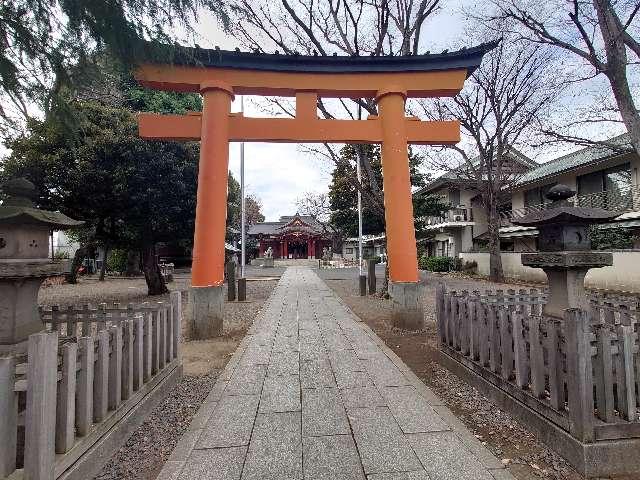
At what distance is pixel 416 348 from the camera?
6.14m

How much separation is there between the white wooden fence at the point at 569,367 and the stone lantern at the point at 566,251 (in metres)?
0.58

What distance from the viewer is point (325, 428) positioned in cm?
319

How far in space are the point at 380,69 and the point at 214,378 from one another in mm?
6695

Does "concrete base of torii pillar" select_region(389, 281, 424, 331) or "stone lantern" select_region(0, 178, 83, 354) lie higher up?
"stone lantern" select_region(0, 178, 83, 354)

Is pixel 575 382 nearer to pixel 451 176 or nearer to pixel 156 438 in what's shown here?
pixel 156 438

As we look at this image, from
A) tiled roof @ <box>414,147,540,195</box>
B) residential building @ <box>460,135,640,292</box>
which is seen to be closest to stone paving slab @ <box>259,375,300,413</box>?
residential building @ <box>460,135,640,292</box>

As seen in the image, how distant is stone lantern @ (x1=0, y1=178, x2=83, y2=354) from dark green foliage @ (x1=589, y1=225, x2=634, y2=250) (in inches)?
781

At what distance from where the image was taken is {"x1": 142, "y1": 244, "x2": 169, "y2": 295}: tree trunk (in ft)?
46.4

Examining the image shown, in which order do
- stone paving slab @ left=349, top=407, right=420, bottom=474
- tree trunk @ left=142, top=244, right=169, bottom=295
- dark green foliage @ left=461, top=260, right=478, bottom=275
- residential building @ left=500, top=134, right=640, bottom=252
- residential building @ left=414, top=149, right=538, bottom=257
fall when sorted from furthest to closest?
residential building @ left=414, top=149, right=538, bottom=257 < dark green foliage @ left=461, top=260, right=478, bottom=275 < residential building @ left=500, top=134, right=640, bottom=252 < tree trunk @ left=142, top=244, right=169, bottom=295 < stone paving slab @ left=349, top=407, right=420, bottom=474

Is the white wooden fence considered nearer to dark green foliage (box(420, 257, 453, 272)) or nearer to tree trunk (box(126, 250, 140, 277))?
dark green foliage (box(420, 257, 453, 272))

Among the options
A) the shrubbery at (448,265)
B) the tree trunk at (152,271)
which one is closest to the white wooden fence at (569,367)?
the tree trunk at (152,271)

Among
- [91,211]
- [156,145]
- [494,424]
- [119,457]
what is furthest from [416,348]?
[91,211]

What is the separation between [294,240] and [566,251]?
46.4 meters

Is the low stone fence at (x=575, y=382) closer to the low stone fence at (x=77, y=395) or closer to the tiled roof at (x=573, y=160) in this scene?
the low stone fence at (x=77, y=395)
